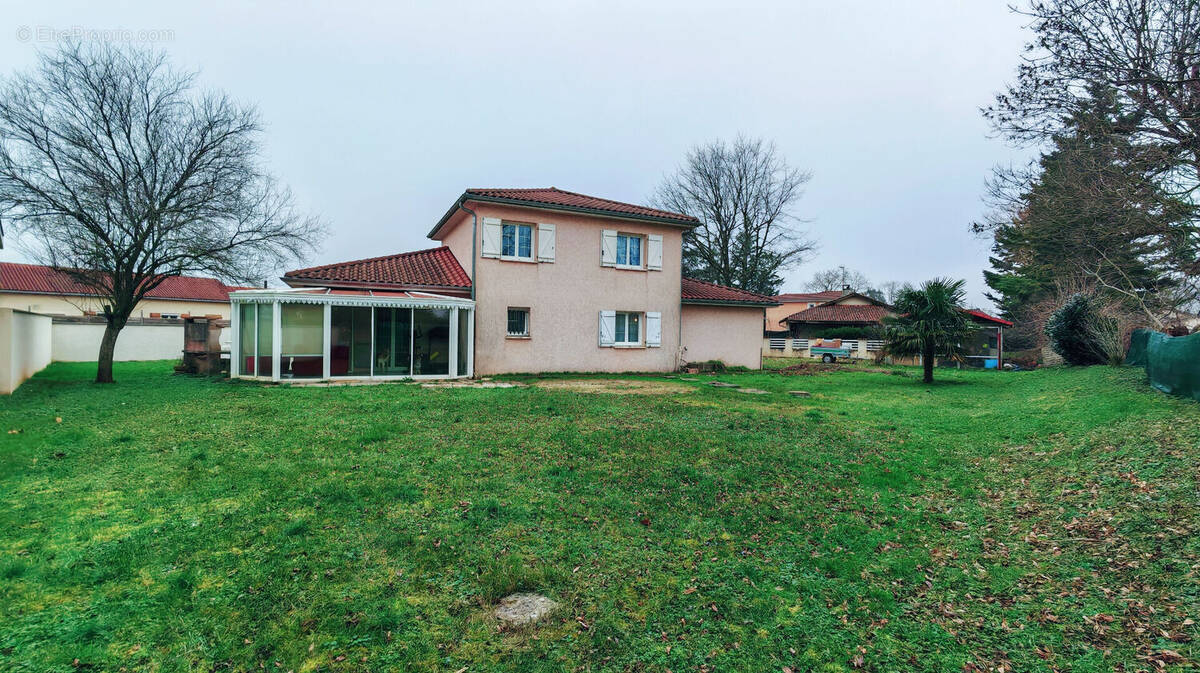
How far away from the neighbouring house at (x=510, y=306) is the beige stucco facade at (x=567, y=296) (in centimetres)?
4

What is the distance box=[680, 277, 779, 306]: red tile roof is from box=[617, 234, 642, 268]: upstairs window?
2224mm

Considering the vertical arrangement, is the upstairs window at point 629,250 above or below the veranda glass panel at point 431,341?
above

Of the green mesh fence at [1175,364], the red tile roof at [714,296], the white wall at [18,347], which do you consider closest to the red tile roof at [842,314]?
the red tile roof at [714,296]

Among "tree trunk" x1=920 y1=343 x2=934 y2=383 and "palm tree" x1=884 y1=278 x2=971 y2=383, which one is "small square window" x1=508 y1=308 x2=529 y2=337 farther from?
"tree trunk" x1=920 y1=343 x2=934 y2=383

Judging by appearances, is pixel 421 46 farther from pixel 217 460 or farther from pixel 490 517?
pixel 490 517

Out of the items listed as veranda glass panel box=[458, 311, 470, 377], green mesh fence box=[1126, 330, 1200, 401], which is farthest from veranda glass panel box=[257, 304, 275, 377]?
green mesh fence box=[1126, 330, 1200, 401]

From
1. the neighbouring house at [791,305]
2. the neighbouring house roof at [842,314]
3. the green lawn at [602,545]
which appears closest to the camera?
the green lawn at [602,545]

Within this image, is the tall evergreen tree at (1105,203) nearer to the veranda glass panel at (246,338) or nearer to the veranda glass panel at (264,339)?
the veranda glass panel at (264,339)

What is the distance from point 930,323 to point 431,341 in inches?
572

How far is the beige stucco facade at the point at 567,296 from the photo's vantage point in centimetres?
1567

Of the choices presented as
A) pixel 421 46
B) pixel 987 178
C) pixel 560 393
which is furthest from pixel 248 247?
pixel 987 178

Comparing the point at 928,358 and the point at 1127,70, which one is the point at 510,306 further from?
the point at 1127,70

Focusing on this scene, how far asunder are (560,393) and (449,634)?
8931mm

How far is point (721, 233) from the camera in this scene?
32.1 m
